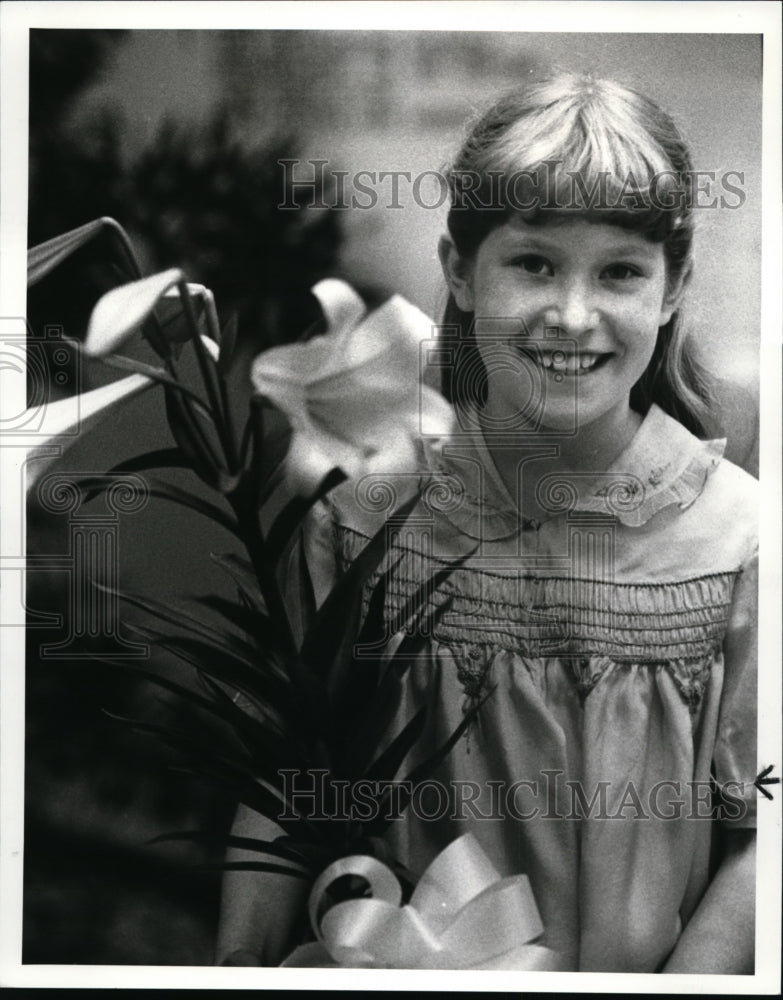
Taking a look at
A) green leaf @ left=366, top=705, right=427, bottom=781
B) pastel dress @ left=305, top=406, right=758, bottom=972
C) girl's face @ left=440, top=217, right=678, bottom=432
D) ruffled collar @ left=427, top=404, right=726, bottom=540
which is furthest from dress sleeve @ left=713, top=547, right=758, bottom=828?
green leaf @ left=366, top=705, right=427, bottom=781

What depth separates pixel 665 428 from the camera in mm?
A: 1459

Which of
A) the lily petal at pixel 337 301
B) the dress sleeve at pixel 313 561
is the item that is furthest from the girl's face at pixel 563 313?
the dress sleeve at pixel 313 561

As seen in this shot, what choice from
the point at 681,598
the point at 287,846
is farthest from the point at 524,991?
the point at 681,598

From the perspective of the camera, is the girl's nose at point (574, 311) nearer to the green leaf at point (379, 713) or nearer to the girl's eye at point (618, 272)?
the girl's eye at point (618, 272)

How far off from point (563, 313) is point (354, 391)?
0.31m

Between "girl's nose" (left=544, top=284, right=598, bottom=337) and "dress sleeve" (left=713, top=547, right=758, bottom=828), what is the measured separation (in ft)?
1.34

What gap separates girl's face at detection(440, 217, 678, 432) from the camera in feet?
4.71

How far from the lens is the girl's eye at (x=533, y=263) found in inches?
56.6

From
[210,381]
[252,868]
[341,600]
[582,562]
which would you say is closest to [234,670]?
[341,600]

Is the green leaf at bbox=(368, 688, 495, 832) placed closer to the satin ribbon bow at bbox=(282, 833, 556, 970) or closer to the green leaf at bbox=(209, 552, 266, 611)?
the satin ribbon bow at bbox=(282, 833, 556, 970)

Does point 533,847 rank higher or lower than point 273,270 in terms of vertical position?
lower

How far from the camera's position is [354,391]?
145cm

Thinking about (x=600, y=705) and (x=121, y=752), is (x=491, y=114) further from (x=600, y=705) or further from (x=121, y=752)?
(x=121, y=752)

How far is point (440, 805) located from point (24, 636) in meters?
0.64
